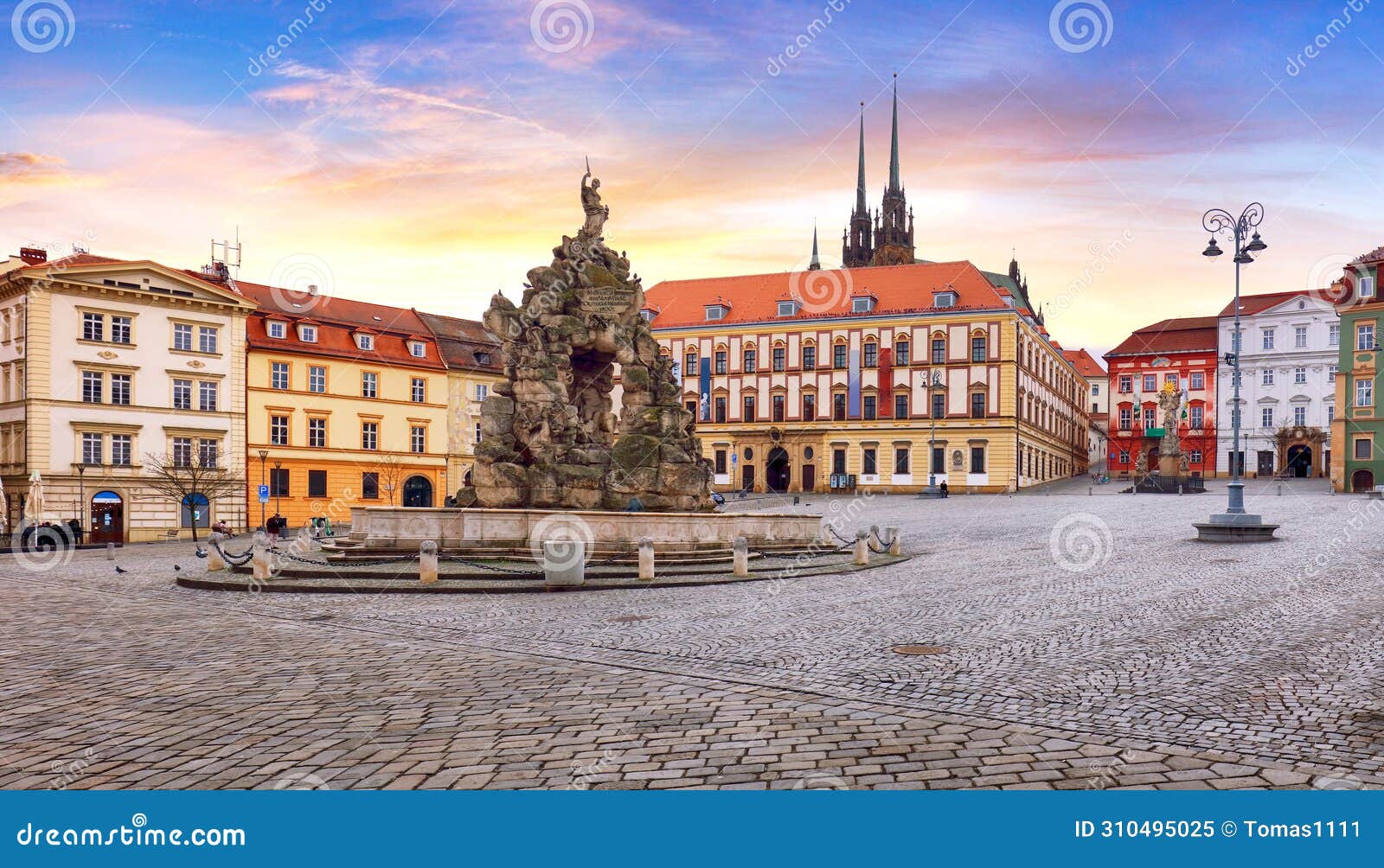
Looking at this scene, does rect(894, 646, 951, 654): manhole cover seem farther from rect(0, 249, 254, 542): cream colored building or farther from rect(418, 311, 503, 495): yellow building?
rect(418, 311, 503, 495): yellow building

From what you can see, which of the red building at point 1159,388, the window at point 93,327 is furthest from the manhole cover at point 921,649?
the red building at point 1159,388

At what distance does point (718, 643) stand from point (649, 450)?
43.0 ft

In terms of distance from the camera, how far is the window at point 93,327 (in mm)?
41438

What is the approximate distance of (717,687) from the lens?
28.0 ft

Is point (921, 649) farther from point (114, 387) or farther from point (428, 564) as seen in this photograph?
point (114, 387)

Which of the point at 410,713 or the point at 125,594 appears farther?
the point at 125,594

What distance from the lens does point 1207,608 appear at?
13.1 m

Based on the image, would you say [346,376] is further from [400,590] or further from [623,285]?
[400,590]

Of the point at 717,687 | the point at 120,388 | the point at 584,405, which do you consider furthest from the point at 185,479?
the point at 717,687

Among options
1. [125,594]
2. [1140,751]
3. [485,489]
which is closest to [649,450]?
[485,489]

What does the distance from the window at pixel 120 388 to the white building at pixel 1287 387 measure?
237ft

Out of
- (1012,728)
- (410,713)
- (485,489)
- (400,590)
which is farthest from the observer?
(485,489)

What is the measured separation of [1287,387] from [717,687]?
82.3 m

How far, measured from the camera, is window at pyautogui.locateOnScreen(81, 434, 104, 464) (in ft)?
135
